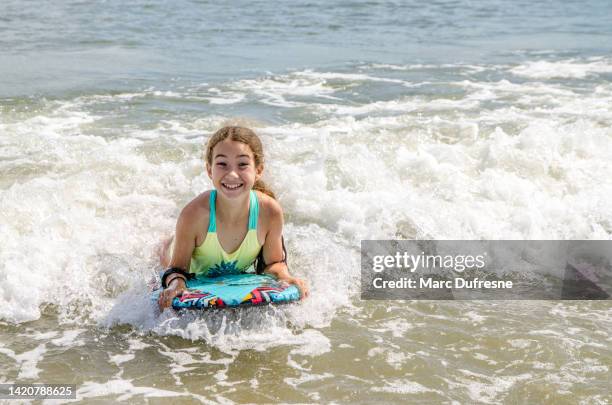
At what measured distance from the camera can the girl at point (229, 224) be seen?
4.22 meters

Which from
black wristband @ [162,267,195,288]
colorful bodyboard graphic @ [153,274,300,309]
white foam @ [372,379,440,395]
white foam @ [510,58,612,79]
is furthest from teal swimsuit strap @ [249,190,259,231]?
white foam @ [510,58,612,79]

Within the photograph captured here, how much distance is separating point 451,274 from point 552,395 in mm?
1895

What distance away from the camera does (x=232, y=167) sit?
Answer: 4.22m

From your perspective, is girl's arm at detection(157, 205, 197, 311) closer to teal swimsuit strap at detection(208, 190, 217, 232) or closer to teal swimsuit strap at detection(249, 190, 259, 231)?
teal swimsuit strap at detection(208, 190, 217, 232)

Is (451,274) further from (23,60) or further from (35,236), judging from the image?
(23,60)

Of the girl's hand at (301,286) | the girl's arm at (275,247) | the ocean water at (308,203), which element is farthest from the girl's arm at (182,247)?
the girl's hand at (301,286)

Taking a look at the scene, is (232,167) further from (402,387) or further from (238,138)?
(402,387)

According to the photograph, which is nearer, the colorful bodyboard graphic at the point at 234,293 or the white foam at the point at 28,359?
the white foam at the point at 28,359

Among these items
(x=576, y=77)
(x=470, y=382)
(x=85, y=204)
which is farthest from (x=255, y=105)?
(x=470, y=382)

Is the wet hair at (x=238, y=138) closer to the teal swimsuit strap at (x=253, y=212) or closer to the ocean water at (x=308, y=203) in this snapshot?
the teal swimsuit strap at (x=253, y=212)

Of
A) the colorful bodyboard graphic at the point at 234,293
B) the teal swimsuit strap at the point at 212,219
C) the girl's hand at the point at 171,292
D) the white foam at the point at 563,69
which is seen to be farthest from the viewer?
the white foam at the point at 563,69

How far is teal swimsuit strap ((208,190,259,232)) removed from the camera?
4.36m

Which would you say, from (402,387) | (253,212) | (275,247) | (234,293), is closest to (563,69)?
(275,247)

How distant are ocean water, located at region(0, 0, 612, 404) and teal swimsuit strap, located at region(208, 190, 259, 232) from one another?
533 millimetres
